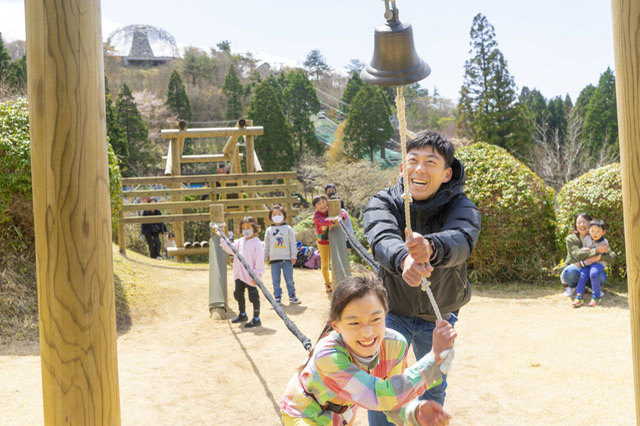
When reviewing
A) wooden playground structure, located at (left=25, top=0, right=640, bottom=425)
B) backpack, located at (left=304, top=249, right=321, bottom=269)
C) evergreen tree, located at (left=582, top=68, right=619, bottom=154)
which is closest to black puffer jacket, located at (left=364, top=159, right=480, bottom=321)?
wooden playground structure, located at (left=25, top=0, right=640, bottom=425)

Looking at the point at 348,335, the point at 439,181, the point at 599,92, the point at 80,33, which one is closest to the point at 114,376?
the point at 348,335

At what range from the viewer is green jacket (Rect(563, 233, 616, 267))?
7.59 m

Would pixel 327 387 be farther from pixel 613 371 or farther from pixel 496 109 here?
pixel 496 109

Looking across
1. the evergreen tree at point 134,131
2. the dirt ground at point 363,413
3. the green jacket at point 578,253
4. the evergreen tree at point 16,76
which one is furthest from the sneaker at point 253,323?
the evergreen tree at point 134,131

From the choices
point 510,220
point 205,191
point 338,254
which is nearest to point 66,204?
point 338,254

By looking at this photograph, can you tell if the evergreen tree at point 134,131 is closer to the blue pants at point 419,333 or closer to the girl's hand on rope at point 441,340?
the blue pants at point 419,333

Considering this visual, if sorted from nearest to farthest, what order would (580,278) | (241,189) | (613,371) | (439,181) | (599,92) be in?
(439,181) → (613,371) → (580,278) → (241,189) → (599,92)

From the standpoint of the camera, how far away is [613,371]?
4.93 meters

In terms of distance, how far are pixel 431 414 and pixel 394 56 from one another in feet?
4.07

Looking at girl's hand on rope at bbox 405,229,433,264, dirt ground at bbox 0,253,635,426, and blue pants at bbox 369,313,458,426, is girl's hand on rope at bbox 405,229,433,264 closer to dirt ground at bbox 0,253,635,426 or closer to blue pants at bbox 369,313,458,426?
blue pants at bbox 369,313,458,426

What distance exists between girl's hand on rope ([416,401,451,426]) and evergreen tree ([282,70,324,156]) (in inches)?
1224

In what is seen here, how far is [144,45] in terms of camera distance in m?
68.6

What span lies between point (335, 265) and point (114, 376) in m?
4.78

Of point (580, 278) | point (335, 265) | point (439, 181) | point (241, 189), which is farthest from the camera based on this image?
point (241, 189)
